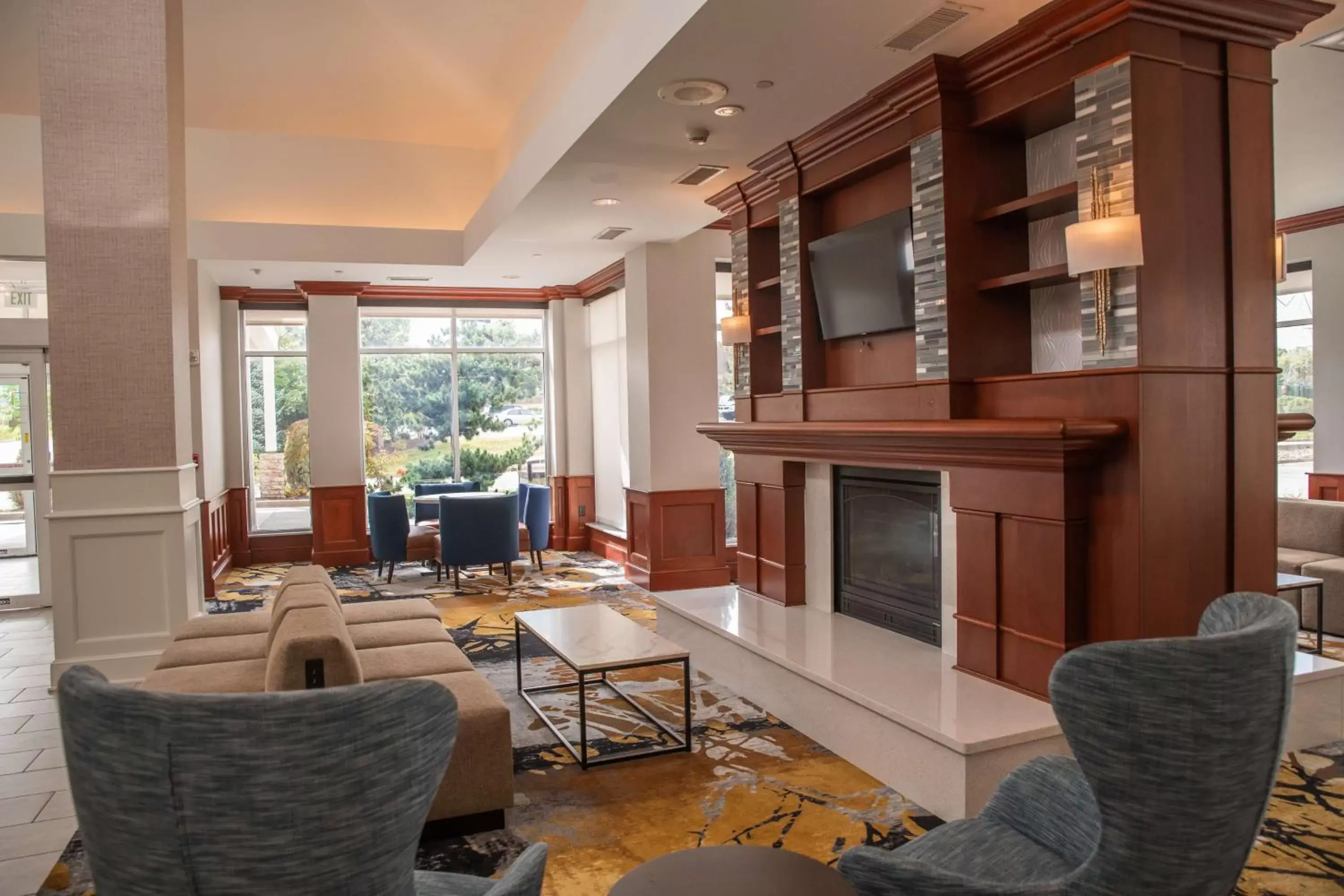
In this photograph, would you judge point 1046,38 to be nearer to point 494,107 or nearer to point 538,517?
point 494,107

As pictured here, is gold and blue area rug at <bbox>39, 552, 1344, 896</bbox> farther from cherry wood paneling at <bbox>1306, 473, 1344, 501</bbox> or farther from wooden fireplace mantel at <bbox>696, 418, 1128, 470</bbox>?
cherry wood paneling at <bbox>1306, 473, 1344, 501</bbox>

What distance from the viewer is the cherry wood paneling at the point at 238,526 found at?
30.6ft

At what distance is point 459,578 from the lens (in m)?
8.38

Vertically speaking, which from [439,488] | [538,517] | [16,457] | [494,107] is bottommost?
[538,517]

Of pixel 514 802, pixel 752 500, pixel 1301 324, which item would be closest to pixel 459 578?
pixel 752 500

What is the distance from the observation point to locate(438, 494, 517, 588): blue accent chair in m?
→ 7.84

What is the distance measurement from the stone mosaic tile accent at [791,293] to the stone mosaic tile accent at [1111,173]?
190 cm

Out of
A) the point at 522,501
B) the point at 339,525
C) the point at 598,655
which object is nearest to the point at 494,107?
the point at 522,501

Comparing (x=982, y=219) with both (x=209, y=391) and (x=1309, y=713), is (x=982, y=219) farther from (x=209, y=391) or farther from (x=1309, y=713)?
(x=209, y=391)

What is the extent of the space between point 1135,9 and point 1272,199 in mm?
943

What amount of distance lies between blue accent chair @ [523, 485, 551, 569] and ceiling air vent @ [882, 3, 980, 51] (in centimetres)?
579

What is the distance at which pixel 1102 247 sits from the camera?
10.1ft

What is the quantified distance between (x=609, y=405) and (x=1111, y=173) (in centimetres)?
667

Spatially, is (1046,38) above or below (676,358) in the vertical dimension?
above
